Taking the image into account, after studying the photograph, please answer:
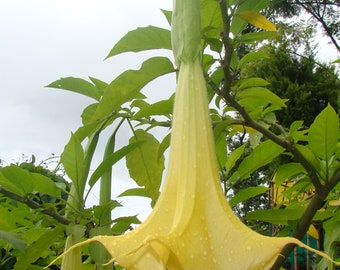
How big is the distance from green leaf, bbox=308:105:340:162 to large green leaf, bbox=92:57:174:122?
0.33 metres

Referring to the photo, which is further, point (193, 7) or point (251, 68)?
point (251, 68)

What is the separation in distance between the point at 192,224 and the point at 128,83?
0.39 meters

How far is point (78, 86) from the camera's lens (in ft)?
3.16

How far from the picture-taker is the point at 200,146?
49cm

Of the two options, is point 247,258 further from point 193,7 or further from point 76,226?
point 76,226

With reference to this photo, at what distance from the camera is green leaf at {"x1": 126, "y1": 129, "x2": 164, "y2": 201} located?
3.27ft

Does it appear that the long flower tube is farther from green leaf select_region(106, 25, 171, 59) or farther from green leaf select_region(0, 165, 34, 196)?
green leaf select_region(0, 165, 34, 196)

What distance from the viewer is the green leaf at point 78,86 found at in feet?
3.06

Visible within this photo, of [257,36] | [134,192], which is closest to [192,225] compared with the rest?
[257,36]

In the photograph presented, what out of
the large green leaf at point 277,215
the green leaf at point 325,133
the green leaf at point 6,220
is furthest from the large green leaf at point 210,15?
the green leaf at point 6,220

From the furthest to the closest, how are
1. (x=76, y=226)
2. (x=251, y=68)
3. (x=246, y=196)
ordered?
(x=251, y=68), (x=246, y=196), (x=76, y=226)

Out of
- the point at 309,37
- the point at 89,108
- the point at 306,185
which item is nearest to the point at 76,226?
the point at 89,108

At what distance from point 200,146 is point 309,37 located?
11.4m

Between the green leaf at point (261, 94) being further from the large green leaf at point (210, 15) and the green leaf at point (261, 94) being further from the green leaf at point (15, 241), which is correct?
the green leaf at point (15, 241)
